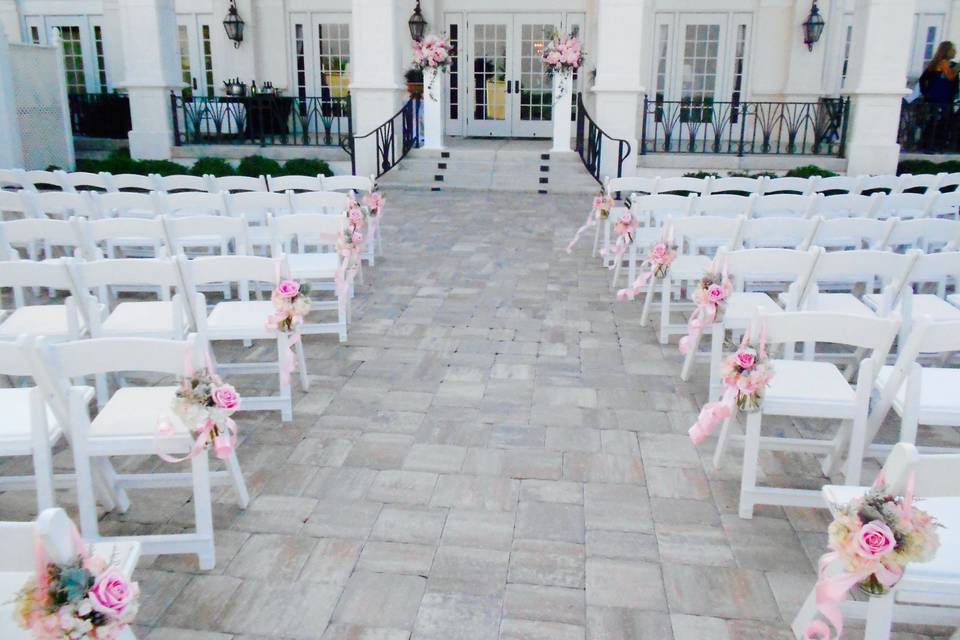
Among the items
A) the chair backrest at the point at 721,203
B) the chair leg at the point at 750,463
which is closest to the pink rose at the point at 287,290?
the chair leg at the point at 750,463

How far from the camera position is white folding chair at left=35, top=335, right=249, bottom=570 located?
2.67 meters

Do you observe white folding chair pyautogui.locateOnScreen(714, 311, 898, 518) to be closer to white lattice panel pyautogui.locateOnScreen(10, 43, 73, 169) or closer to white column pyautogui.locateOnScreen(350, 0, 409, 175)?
white column pyautogui.locateOnScreen(350, 0, 409, 175)

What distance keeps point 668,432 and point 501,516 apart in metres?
1.21

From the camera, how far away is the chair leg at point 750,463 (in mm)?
3188

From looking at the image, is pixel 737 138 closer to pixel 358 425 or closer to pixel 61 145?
pixel 61 145

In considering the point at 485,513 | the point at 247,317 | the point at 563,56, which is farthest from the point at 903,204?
the point at 563,56

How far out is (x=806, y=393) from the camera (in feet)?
10.7

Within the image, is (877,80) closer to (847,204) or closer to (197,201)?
(847,204)

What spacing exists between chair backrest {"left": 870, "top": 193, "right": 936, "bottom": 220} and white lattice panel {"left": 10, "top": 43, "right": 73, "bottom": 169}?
37.7ft

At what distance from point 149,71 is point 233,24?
9.16ft

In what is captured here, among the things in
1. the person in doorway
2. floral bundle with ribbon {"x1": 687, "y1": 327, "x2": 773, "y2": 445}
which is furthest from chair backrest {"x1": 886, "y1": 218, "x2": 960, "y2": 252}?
the person in doorway

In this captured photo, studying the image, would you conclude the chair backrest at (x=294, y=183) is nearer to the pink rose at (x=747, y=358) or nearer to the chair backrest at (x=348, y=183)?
the chair backrest at (x=348, y=183)

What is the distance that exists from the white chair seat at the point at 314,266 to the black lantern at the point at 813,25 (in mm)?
12000

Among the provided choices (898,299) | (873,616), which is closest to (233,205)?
(898,299)
